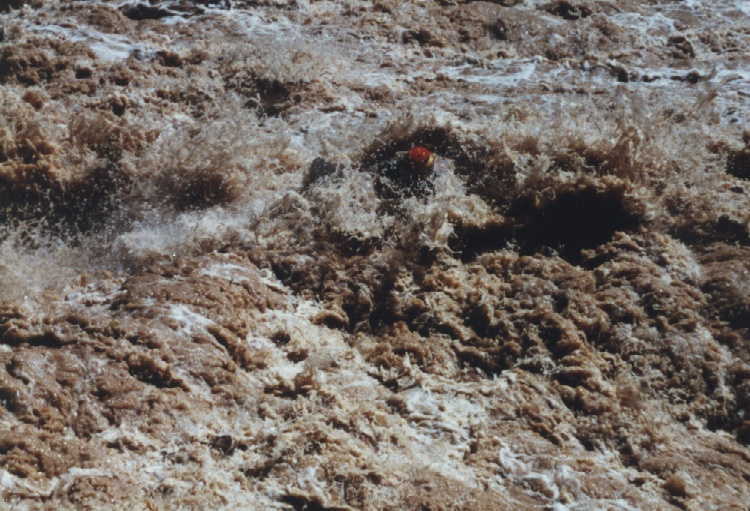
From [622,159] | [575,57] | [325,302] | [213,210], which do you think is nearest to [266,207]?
[213,210]

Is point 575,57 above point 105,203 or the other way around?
above

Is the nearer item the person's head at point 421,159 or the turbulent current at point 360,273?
the turbulent current at point 360,273

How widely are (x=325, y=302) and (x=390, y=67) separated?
2.84 meters

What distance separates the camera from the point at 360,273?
3.98 m

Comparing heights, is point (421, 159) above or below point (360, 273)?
above

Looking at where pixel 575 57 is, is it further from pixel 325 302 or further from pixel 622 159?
pixel 325 302

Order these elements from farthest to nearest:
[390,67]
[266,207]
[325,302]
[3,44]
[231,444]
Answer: [390,67] < [3,44] < [266,207] < [325,302] < [231,444]

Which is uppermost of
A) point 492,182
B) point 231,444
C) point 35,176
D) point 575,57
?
point 575,57

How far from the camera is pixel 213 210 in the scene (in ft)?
14.3

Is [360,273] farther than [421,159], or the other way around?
[421,159]

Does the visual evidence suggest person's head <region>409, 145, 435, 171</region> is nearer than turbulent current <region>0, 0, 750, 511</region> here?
No

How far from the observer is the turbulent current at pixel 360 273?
2.88 m

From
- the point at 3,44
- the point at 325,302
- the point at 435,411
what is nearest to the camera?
the point at 435,411

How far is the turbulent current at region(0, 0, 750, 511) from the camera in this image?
288 centimetres
